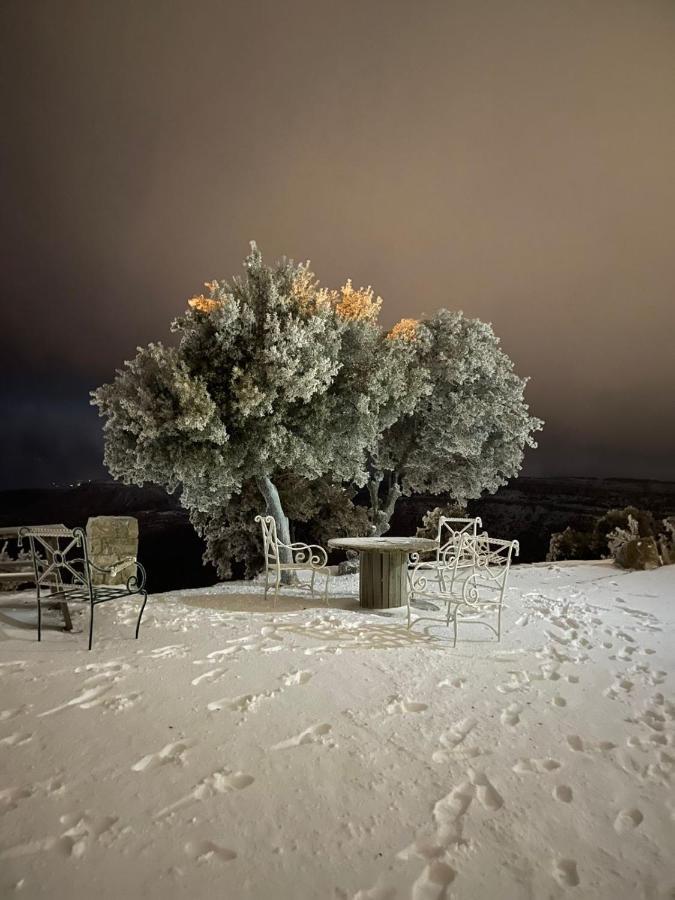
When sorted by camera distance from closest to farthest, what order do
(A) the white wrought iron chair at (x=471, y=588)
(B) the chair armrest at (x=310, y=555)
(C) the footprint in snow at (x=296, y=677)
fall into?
(C) the footprint in snow at (x=296, y=677) → (A) the white wrought iron chair at (x=471, y=588) → (B) the chair armrest at (x=310, y=555)

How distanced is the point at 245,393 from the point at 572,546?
1289 centimetres

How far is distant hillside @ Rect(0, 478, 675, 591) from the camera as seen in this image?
99.3 ft

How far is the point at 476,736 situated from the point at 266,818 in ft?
5.22

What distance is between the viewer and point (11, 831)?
2.55m

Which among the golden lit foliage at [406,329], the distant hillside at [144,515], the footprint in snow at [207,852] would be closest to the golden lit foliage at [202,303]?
the golden lit foliage at [406,329]

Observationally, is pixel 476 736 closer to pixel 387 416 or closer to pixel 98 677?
pixel 98 677

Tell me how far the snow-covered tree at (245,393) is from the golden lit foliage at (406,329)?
366cm

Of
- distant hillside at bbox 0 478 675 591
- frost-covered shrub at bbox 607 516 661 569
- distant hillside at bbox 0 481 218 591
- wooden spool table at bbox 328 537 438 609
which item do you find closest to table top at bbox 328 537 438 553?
wooden spool table at bbox 328 537 438 609

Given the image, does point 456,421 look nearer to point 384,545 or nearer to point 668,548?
point 668,548

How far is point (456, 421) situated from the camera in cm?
1485

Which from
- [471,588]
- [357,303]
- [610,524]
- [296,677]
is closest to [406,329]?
[357,303]

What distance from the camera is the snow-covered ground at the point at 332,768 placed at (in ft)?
7.72

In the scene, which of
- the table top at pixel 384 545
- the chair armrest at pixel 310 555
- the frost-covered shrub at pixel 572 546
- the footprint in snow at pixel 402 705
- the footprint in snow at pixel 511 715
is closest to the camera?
the footprint in snow at pixel 511 715

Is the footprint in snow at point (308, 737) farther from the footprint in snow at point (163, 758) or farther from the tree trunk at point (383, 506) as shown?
the tree trunk at point (383, 506)
